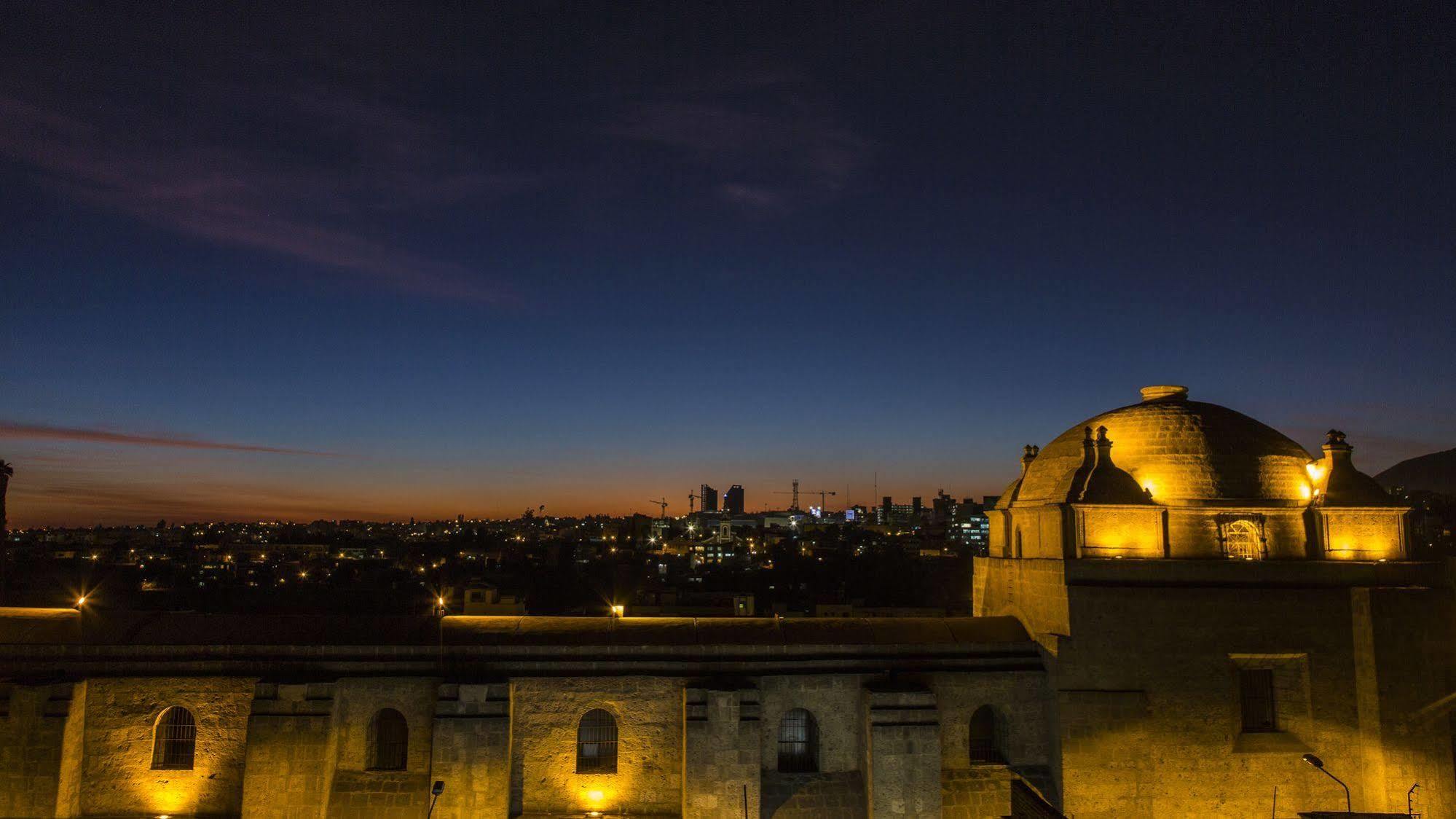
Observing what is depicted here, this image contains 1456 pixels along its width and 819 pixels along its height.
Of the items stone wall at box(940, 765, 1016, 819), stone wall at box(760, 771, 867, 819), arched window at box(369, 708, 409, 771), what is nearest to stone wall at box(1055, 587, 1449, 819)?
stone wall at box(940, 765, 1016, 819)

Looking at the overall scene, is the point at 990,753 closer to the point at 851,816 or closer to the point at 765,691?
the point at 851,816

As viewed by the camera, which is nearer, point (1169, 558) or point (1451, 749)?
point (1451, 749)

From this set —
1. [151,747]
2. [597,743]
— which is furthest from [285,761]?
[597,743]

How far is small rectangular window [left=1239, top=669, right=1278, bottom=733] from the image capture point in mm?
21062

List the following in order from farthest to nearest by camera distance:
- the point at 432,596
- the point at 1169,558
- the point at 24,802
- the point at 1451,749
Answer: the point at 432,596 → the point at 1169,558 → the point at 1451,749 → the point at 24,802

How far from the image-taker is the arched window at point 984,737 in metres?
21.2

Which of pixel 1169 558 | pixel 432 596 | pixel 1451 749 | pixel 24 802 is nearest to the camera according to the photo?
pixel 24 802

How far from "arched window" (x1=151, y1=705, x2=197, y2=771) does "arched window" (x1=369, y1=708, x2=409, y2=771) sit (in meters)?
3.95

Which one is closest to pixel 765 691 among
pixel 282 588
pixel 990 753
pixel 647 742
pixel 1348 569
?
pixel 647 742

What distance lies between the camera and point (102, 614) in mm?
22297

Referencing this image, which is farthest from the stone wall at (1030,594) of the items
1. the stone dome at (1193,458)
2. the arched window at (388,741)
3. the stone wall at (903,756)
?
the arched window at (388,741)

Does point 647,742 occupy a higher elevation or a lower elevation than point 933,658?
lower

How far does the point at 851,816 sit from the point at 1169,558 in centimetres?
1004

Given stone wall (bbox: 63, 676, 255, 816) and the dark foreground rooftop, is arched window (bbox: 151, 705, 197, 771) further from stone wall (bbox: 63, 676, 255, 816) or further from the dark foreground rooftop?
the dark foreground rooftop
